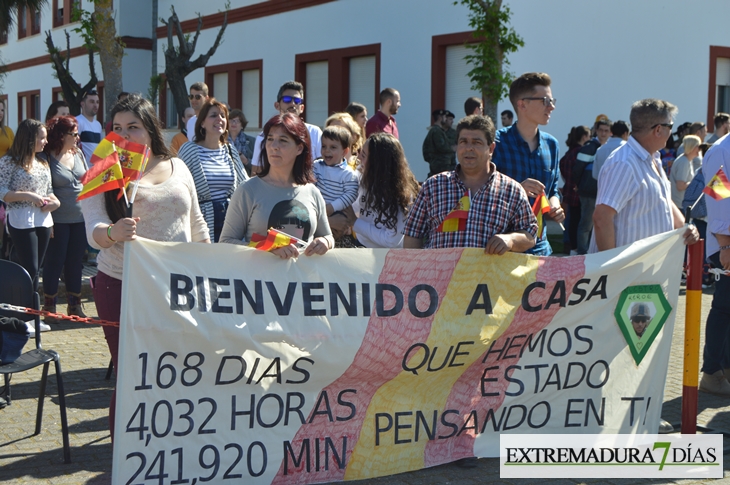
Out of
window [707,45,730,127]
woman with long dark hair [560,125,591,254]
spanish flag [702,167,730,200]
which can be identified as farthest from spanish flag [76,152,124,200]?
window [707,45,730,127]

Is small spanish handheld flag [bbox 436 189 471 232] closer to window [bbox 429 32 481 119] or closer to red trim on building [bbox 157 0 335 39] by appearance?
window [bbox 429 32 481 119]

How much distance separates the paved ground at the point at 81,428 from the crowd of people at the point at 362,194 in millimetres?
645

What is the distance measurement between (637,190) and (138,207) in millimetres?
3014

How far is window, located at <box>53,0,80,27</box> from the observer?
33.0 metres

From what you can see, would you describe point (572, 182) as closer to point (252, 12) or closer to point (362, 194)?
point (362, 194)

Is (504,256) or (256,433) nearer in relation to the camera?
(256,433)

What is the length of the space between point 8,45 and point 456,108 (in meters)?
28.5

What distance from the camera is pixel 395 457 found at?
4707 mm

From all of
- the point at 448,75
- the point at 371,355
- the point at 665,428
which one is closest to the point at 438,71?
the point at 448,75

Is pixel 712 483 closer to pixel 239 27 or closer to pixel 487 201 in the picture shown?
pixel 487 201

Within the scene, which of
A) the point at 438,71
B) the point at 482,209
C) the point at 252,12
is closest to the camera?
the point at 482,209

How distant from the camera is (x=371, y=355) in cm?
461

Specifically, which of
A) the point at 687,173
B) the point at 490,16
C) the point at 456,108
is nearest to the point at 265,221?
the point at 687,173

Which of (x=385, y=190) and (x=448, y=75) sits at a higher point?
(x=448, y=75)
